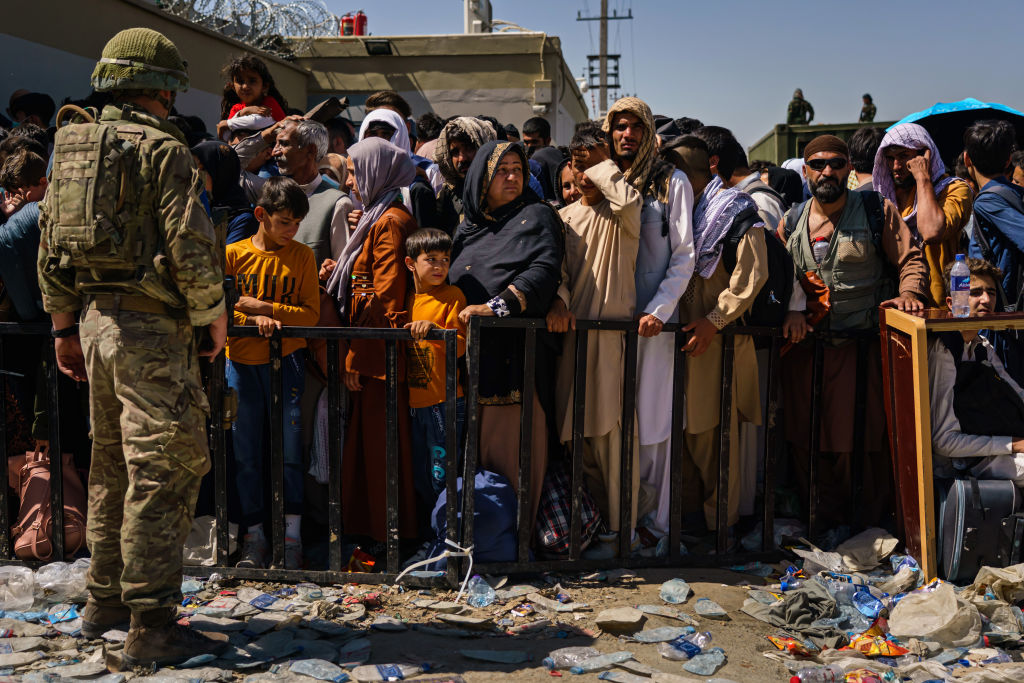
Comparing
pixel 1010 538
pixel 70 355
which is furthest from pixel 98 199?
pixel 1010 538

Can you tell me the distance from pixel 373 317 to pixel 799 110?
17368 millimetres

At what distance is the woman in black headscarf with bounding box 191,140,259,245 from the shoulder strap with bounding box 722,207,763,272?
261cm

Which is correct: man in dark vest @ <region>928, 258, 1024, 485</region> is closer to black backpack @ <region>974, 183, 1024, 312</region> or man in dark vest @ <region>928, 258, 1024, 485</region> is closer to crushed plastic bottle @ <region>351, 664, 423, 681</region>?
black backpack @ <region>974, 183, 1024, 312</region>

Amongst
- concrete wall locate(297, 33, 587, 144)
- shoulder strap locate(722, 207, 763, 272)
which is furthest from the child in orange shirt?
concrete wall locate(297, 33, 587, 144)

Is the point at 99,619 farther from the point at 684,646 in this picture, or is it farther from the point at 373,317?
the point at 684,646

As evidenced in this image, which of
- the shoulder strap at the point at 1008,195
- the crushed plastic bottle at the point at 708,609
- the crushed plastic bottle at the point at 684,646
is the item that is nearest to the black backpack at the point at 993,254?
the shoulder strap at the point at 1008,195

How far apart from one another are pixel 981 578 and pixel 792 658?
1154 millimetres

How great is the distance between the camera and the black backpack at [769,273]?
4613 mm

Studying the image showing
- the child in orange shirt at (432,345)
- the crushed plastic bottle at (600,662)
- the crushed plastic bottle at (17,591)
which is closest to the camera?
the crushed plastic bottle at (600,662)

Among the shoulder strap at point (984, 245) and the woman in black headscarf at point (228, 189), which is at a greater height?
the woman in black headscarf at point (228, 189)

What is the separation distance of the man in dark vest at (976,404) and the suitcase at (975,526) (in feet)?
0.47

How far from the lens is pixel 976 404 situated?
172 inches

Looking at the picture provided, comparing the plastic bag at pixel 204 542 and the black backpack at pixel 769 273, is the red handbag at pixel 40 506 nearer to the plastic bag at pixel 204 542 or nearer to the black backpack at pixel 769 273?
the plastic bag at pixel 204 542

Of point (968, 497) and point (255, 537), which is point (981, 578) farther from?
point (255, 537)
